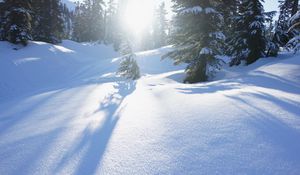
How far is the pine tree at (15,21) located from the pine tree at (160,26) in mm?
35452

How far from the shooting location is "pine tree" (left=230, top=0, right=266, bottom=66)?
15.6 m

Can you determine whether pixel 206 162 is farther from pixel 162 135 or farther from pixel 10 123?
pixel 10 123

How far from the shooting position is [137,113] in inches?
226

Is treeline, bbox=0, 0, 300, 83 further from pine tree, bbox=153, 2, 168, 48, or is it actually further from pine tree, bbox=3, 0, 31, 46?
pine tree, bbox=153, 2, 168, 48

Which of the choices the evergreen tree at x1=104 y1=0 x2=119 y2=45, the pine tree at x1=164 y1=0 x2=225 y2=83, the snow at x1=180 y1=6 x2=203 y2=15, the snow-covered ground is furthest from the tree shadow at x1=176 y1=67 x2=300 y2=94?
the evergreen tree at x1=104 y1=0 x2=119 y2=45

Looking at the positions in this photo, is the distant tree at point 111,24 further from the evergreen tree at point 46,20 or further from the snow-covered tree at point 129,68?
the snow-covered tree at point 129,68

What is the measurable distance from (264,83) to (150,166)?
23.6 feet

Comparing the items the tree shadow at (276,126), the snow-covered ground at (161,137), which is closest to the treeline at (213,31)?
the tree shadow at (276,126)

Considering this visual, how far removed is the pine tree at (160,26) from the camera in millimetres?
54781

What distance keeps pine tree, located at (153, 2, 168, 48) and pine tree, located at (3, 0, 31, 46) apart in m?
35.5

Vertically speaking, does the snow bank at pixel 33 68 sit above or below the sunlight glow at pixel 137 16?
below

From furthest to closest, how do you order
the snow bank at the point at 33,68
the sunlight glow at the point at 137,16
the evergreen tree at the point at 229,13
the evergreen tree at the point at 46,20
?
the sunlight glow at the point at 137,16 → the evergreen tree at the point at 46,20 → the snow bank at the point at 33,68 → the evergreen tree at the point at 229,13

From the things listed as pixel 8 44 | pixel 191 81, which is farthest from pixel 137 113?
pixel 8 44

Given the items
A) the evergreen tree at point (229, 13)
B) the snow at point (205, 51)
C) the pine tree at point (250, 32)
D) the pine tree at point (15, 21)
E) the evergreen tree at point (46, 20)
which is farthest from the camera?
the evergreen tree at point (46, 20)
